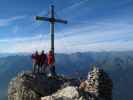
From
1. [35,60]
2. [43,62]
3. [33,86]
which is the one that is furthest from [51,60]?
[33,86]

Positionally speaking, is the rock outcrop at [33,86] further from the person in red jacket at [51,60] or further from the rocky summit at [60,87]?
the person in red jacket at [51,60]

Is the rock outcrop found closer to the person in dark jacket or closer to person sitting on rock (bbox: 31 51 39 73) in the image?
person sitting on rock (bbox: 31 51 39 73)

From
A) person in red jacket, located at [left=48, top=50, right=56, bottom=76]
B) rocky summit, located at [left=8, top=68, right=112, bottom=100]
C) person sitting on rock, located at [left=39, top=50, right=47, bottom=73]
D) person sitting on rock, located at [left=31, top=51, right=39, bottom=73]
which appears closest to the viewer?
rocky summit, located at [left=8, top=68, right=112, bottom=100]

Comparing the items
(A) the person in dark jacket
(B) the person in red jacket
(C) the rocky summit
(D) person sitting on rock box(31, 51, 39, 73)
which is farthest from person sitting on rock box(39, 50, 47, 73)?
(C) the rocky summit

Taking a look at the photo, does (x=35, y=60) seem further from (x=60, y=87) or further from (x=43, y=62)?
(x=60, y=87)

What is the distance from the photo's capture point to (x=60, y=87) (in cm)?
3288

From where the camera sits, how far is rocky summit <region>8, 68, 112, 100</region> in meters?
26.2

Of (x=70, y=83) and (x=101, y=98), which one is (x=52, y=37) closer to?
(x=70, y=83)

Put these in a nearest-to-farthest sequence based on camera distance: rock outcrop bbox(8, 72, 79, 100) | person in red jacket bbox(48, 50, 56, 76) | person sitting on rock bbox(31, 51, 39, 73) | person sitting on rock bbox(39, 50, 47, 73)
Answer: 1. rock outcrop bbox(8, 72, 79, 100)
2. person sitting on rock bbox(31, 51, 39, 73)
3. person sitting on rock bbox(39, 50, 47, 73)
4. person in red jacket bbox(48, 50, 56, 76)

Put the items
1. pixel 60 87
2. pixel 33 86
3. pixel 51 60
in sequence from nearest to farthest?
pixel 33 86 → pixel 60 87 → pixel 51 60

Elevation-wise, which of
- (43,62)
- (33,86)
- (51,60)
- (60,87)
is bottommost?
(60,87)

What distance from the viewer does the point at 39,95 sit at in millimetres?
31406

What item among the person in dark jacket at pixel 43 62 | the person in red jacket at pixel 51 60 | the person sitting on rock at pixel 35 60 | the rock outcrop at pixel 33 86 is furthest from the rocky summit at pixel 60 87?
the person in red jacket at pixel 51 60

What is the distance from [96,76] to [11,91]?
34.8 feet
